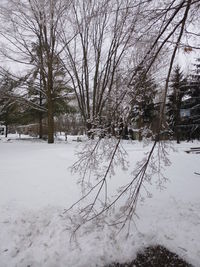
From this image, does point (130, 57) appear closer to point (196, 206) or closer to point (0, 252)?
point (196, 206)

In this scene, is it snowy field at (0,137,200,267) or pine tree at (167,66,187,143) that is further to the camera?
pine tree at (167,66,187,143)

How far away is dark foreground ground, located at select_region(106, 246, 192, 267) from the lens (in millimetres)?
1836

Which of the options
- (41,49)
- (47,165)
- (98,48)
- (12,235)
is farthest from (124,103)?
(41,49)

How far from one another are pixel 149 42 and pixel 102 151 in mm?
1458

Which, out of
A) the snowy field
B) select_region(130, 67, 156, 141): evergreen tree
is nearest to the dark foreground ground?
the snowy field

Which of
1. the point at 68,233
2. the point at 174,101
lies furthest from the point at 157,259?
the point at 174,101

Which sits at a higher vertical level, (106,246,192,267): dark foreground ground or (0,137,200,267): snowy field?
(0,137,200,267): snowy field

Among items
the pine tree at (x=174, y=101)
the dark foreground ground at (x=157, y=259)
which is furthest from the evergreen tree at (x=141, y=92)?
the dark foreground ground at (x=157, y=259)

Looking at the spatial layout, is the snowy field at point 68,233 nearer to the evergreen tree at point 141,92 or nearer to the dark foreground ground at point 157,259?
the dark foreground ground at point 157,259

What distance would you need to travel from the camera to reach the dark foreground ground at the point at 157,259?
6.02ft

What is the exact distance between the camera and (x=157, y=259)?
1892 mm

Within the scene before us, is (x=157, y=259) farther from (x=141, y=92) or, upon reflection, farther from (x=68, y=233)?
(x=141, y=92)

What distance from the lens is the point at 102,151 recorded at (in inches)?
83.4

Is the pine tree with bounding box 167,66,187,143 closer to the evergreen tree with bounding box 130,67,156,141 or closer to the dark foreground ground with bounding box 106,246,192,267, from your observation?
the evergreen tree with bounding box 130,67,156,141
